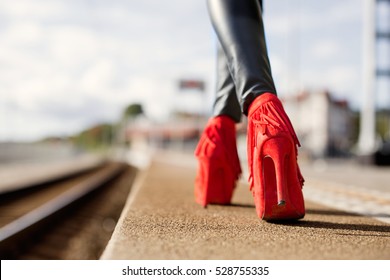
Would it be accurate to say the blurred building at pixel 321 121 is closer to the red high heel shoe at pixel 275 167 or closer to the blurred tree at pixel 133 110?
the red high heel shoe at pixel 275 167

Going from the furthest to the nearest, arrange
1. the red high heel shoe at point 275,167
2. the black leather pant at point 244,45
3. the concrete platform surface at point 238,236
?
the black leather pant at point 244,45 → the red high heel shoe at point 275,167 → the concrete platform surface at point 238,236

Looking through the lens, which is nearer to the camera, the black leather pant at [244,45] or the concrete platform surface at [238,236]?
the concrete platform surface at [238,236]

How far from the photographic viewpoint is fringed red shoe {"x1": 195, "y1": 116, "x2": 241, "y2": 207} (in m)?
2.49

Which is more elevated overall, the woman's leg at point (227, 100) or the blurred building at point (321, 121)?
the woman's leg at point (227, 100)

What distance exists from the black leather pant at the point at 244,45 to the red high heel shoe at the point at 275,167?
146mm

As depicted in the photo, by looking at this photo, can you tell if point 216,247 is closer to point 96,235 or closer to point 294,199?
point 294,199

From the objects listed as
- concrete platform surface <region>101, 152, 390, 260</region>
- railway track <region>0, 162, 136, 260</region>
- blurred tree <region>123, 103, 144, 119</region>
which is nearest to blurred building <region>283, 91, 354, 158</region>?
railway track <region>0, 162, 136, 260</region>

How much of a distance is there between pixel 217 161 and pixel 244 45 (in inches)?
27.8

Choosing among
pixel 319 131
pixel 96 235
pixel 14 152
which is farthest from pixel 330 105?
pixel 96 235

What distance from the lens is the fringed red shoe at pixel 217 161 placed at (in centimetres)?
249

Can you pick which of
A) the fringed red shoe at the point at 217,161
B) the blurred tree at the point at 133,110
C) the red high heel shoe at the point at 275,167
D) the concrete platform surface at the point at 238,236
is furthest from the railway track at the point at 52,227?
the blurred tree at the point at 133,110

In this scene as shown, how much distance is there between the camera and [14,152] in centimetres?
4122
